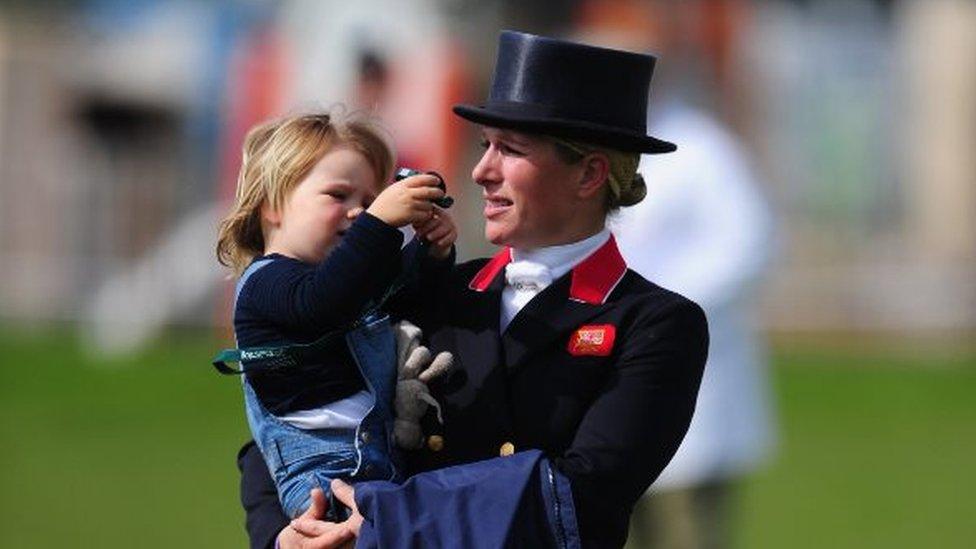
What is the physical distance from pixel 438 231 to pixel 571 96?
14.0 inches

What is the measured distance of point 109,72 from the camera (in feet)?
115

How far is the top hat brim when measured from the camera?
4.23 metres

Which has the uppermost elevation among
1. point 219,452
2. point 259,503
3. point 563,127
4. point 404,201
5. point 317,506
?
point 563,127

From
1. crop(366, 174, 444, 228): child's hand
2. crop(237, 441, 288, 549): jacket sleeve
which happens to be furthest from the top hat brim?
crop(237, 441, 288, 549): jacket sleeve

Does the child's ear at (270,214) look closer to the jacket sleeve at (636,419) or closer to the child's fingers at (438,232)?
the child's fingers at (438,232)

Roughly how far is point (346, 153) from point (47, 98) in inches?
1196

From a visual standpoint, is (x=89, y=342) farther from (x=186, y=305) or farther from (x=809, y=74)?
(x=809, y=74)

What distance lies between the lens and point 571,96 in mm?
4289

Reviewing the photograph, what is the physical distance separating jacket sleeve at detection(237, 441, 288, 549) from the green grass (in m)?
7.85

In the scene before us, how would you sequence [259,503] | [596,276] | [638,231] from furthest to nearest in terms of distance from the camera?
[638,231] < [259,503] < [596,276]

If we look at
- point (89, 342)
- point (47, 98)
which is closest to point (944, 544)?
point (89, 342)

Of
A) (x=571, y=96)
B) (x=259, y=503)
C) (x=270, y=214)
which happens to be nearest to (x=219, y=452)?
(x=259, y=503)

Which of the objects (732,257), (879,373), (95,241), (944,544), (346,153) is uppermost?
(346,153)

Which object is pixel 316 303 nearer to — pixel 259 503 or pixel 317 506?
pixel 317 506
